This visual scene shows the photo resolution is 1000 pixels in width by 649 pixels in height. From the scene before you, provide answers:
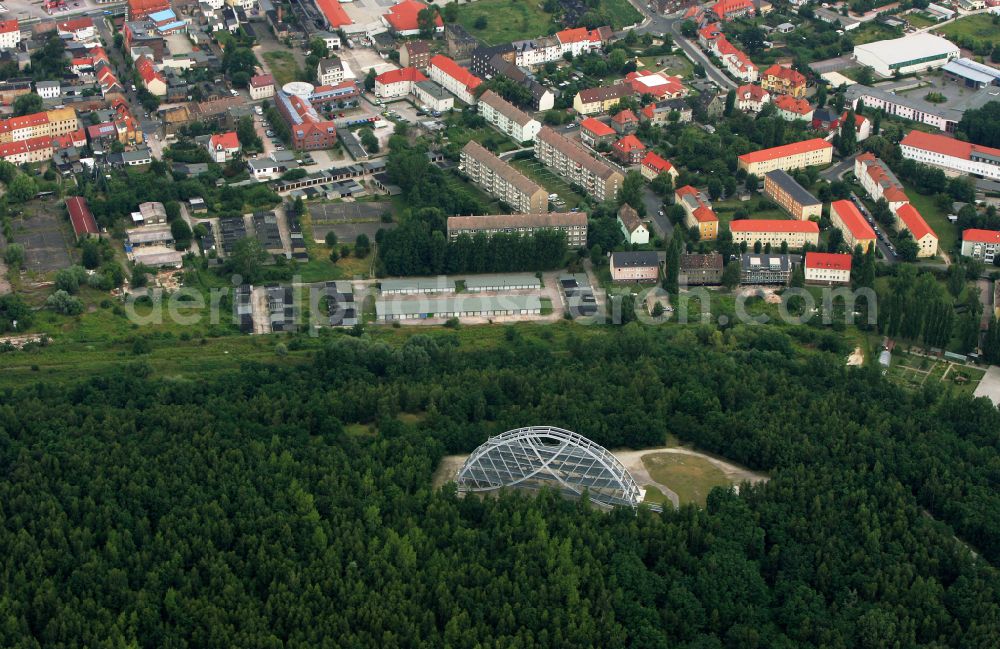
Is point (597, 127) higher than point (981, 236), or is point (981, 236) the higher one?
point (597, 127)

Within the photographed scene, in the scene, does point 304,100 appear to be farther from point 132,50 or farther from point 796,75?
point 796,75

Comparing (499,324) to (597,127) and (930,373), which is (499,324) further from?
(597,127)

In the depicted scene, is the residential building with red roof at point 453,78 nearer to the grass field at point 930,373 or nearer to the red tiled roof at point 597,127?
the red tiled roof at point 597,127

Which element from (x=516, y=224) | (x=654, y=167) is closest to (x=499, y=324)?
(x=516, y=224)

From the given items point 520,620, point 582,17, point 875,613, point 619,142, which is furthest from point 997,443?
point 582,17

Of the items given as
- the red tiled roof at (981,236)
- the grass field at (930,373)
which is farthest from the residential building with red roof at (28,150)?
the red tiled roof at (981,236)

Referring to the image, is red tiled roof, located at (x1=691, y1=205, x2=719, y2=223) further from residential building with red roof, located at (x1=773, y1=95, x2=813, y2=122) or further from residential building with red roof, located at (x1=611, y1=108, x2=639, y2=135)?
residential building with red roof, located at (x1=773, y1=95, x2=813, y2=122)
